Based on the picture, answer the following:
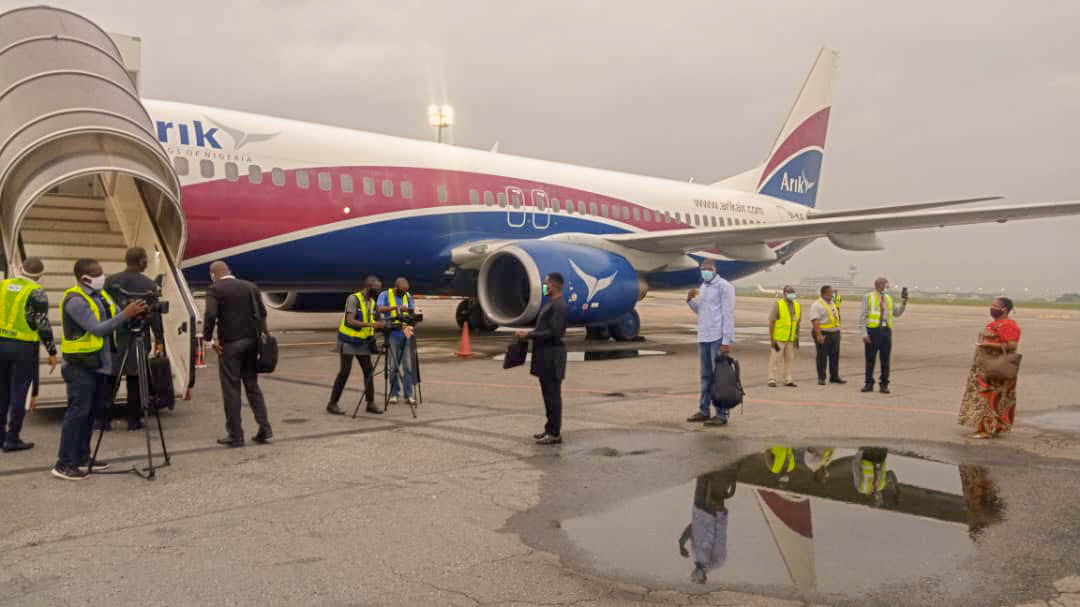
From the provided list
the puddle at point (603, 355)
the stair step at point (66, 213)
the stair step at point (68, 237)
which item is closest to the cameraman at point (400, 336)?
the stair step at point (68, 237)

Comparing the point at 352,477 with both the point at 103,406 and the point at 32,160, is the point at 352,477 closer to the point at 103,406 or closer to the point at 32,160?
the point at 103,406

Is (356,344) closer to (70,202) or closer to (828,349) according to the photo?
(70,202)

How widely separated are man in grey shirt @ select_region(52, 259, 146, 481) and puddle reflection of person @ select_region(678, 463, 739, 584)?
13.2 feet

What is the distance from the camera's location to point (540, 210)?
17.4 meters

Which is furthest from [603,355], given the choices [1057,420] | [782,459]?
[782,459]

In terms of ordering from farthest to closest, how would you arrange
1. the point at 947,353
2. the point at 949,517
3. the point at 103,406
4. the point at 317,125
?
the point at 947,353 < the point at 317,125 < the point at 103,406 < the point at 949,517

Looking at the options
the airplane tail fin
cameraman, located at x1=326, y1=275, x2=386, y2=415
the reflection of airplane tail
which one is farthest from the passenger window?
the airplane tail fin

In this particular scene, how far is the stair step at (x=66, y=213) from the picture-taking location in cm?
1032

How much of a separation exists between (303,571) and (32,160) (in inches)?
266

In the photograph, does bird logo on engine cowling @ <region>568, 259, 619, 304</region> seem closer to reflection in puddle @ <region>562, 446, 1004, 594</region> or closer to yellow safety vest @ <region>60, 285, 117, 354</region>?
reflection in puddle @ <region>562, 446, 1004, 594</region>

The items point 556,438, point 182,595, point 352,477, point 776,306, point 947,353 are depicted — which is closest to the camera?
point 182,595

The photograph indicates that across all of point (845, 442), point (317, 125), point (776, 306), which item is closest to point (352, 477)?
point (845, 442)

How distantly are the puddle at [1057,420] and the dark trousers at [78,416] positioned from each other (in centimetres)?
853

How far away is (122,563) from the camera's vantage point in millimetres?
4109
